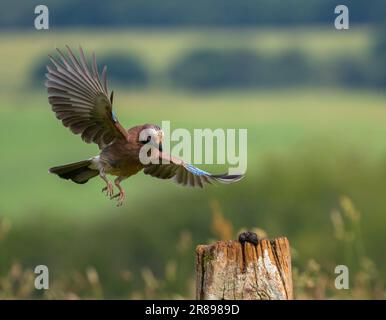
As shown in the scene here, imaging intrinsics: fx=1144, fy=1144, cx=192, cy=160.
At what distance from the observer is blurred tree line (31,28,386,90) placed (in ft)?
67.4

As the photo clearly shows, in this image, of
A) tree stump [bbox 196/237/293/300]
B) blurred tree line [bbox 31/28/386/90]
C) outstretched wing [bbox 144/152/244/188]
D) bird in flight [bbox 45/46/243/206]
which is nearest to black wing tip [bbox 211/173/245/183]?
bird in flight [bbox 45/46/243/206]

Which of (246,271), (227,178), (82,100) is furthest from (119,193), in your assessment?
(246,271)

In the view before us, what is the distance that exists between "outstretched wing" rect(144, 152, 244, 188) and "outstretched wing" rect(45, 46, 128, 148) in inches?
15.1

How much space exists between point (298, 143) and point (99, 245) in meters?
3.94

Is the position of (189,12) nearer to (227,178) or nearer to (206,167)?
(206,167)

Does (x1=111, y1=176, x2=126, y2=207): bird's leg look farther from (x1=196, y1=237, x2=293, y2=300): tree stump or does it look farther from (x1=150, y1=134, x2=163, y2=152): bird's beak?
(x1=196, y1=237, x2=293, y2=300): tree stump

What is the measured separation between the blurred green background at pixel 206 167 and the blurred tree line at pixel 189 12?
1.3 inches

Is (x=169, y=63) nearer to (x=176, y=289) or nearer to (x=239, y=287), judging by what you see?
(x=176, y=289)

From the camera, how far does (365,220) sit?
1438 centimetres

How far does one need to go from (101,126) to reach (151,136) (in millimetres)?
413

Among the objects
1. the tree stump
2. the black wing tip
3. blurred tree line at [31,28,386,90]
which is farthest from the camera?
blurred tree line at [31,28,386,90]

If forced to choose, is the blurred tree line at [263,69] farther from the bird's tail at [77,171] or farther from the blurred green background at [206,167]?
the bird's tail at [77,171]

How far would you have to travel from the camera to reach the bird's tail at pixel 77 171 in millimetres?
8602
